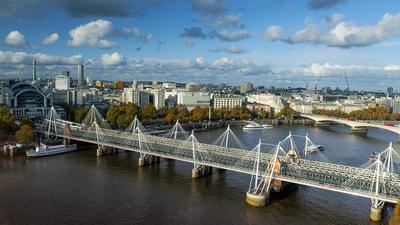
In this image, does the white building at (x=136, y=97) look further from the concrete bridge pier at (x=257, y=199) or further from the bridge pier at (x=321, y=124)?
the concrete bridge pier at (x=257, y=199)

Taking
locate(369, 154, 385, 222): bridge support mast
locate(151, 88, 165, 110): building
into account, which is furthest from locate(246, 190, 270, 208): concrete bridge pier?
locate(151, 88, 165, 110): building

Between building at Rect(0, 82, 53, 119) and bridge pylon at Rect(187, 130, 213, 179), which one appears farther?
building at Rect(0, 82, 53, 119)

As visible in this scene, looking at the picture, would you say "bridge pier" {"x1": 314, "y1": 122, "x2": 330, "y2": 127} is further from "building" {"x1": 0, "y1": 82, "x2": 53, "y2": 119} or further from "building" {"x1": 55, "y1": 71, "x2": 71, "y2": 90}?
"building" {"x1": 55, "y1": 71, "x2": 71, "y2": 90}

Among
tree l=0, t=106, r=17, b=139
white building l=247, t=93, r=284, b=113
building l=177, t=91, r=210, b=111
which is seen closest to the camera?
tree l=0, t=106, r=17, b=139

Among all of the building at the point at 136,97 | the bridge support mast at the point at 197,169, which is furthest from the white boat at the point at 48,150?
the building at the point at 136,97

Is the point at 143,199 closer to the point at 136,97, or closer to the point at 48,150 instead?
the point at 48,150

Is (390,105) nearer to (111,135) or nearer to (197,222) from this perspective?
(111,135)

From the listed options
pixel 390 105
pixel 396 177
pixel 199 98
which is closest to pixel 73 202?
pixel 396 177
